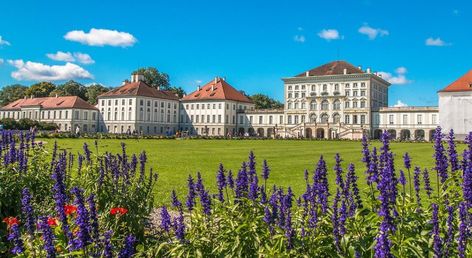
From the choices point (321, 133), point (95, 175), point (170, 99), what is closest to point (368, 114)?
point (321, 133)

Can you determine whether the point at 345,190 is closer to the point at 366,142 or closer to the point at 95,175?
the point at 366,142

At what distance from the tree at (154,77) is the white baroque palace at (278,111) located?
9245mm

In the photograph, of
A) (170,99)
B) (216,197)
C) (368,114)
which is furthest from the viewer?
(170,99)

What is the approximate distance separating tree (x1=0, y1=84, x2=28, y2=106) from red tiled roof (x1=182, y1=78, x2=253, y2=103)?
Answer: 44.7 meters

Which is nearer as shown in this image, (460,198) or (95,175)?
(460,198)

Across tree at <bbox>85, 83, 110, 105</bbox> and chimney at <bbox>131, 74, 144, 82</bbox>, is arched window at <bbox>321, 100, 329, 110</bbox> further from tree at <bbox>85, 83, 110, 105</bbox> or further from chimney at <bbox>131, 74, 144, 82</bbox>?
tree at <bbox>85, 83, 110, 105</bbox>

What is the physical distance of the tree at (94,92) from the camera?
100 m

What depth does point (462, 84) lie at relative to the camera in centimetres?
6756

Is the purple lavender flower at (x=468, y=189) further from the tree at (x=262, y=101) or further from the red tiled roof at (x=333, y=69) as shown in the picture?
the tree at (x=262, y=101)

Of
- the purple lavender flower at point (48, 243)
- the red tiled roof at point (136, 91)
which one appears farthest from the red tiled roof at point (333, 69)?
→ the purple lavender flower at point (48, 243)

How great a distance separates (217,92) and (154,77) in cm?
2111

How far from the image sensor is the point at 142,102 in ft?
277

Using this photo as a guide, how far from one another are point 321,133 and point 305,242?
Result: 77.4 meters

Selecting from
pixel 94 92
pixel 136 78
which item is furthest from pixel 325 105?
pixel 94 92
